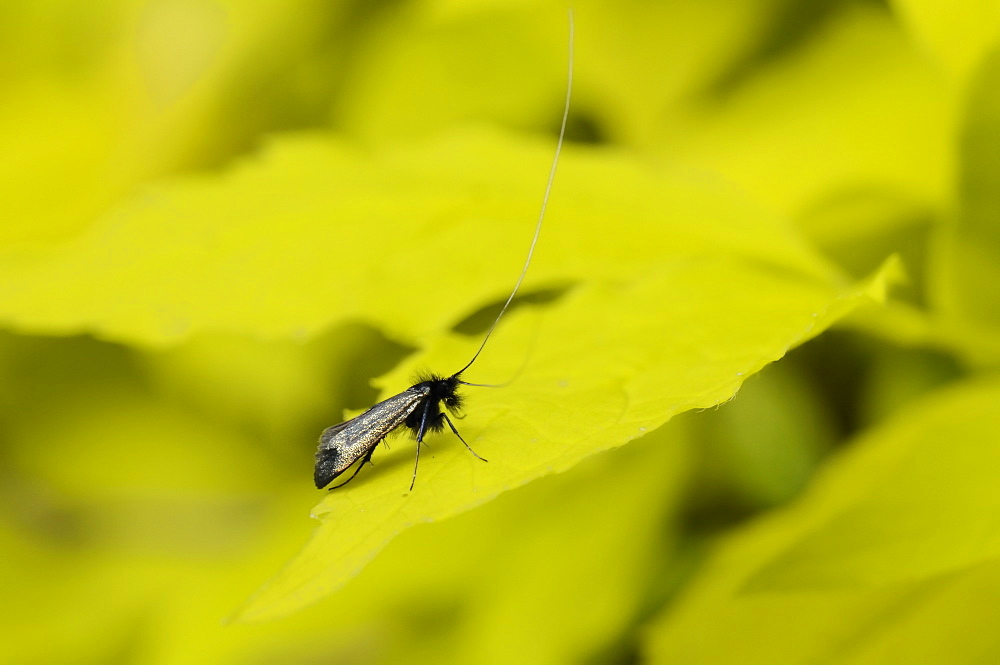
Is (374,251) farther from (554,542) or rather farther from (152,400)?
(152,400)

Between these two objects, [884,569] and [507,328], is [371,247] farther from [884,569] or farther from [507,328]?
[884,569]

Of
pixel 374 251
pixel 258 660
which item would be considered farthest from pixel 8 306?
pixel 258 660

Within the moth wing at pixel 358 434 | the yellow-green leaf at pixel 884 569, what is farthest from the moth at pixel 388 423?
the yellow-green leaf at pixel 884 569

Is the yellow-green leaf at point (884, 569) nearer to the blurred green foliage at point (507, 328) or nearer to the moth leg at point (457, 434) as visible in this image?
the blurred green foliage at point (507, 328)

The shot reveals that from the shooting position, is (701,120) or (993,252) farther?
(701,120)

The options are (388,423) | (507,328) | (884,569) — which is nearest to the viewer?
(884,569)

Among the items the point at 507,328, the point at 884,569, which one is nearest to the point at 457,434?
the point at 507,328

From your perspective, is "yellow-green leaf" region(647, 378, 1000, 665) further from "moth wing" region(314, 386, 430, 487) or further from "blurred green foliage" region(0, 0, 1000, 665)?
"moth wing" region(314, 386, 430, 487)
